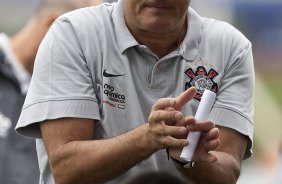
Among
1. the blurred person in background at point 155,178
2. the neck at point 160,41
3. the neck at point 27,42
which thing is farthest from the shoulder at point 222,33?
the neck at point 27,42

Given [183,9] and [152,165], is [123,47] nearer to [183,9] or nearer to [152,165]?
[183,9]

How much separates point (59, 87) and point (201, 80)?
1.32ft

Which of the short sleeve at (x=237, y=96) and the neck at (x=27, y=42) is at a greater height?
the short sleeve at (x=237, y=96)

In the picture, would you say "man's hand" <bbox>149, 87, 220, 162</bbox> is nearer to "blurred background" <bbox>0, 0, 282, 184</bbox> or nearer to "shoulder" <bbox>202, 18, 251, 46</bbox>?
"shoulder" <bbox>202, 18, 251, 46</bbox>

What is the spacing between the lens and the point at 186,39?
91.7 inches

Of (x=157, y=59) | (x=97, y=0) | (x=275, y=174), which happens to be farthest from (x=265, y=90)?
(x=157, y=59)

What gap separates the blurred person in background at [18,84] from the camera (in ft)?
10.2

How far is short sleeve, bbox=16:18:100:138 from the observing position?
215 cm

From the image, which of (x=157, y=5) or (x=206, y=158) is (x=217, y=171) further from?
(x=157, y=5)

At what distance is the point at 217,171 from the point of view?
2186 mm

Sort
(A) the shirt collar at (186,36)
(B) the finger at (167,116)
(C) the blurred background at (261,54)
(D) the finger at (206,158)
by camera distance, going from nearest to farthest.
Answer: (B) the finger at (167,116)
(D) the finger at (206,158)
(A) the shirt collar at (186,36)
(C) the blurred background at (261,54)

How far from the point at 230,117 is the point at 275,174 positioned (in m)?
0.86

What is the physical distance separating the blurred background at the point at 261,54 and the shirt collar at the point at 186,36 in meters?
0.72

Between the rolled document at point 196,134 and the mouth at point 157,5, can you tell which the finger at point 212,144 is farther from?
the mouth at point 157,5
